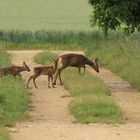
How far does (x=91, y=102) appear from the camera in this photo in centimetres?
1708

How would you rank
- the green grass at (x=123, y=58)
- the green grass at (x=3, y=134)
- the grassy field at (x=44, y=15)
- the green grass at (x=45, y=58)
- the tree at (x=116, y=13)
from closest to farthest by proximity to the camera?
the green grass at (x=3, y=134) → the tree at (x=116, y=13) → the green grass at (x=123, y=58) → the green grass at (x=45, y=58) → the grassy field at (x=44, y=15)

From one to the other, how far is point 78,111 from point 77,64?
754cm

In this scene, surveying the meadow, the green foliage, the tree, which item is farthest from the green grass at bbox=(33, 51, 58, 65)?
the tree

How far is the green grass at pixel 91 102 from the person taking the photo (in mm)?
15781

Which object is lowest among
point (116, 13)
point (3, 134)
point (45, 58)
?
point (45, 58)

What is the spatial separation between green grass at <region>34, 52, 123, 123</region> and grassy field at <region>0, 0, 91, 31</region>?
73.1ft

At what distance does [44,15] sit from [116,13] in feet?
99.5

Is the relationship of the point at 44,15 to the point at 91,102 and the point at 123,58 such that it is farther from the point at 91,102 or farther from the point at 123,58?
the point at 91,102

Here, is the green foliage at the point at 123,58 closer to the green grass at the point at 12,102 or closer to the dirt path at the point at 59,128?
the green grass at the point at 12,102

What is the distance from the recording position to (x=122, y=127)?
47.2ft

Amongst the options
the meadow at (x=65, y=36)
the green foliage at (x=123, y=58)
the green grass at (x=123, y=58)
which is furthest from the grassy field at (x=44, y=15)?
the green grass at (x=123, y=58)

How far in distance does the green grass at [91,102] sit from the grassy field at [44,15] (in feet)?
73.1

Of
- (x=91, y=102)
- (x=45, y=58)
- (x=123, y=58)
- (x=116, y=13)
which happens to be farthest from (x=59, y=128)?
(x=45, y=58)

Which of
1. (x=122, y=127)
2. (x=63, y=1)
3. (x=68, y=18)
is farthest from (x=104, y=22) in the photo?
(x=63, y=1)
